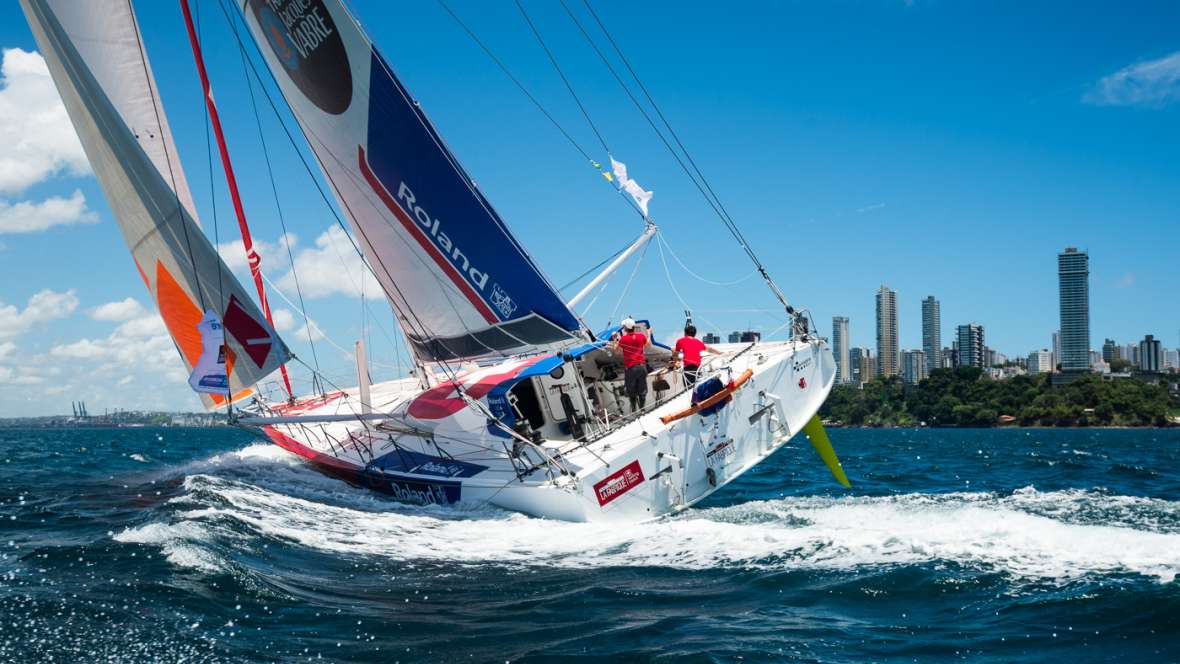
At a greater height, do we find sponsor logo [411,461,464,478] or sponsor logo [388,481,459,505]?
sponsor logo [411,461,464,478]

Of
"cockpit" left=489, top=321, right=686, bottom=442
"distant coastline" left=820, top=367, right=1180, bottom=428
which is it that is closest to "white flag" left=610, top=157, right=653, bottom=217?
"cockpit" left=489, top=321, right=686, bottom=442

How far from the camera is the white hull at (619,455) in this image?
902cm

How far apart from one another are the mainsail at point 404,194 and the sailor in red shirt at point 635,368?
0.74m

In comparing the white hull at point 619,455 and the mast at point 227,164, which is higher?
the mast at point 227,164

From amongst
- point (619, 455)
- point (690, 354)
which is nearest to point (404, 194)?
point (690, 354)

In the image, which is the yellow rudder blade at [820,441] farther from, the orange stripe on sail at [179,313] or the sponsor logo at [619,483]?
the orange stripe on sail at [179,313]

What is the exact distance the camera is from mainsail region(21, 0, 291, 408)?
33.7 ft

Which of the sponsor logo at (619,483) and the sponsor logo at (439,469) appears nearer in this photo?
the sponsor logo at (619,483)

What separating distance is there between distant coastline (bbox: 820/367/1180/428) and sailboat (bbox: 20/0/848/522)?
201ft

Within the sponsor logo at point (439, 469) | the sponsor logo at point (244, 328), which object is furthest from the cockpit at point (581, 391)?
the sponsor logo at point (244, 328)

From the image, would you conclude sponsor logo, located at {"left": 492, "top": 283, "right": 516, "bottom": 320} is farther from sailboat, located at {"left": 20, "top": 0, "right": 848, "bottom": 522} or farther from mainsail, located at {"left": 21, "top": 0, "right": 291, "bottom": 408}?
mainsail, located at {"left": 21, "top": 0, "right": 291, "bottom": 408}

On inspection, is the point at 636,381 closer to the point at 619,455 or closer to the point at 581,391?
the point at 581,391

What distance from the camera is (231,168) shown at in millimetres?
14898

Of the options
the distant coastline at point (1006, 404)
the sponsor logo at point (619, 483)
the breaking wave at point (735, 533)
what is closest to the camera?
the breaking wave at point (735, 533)
